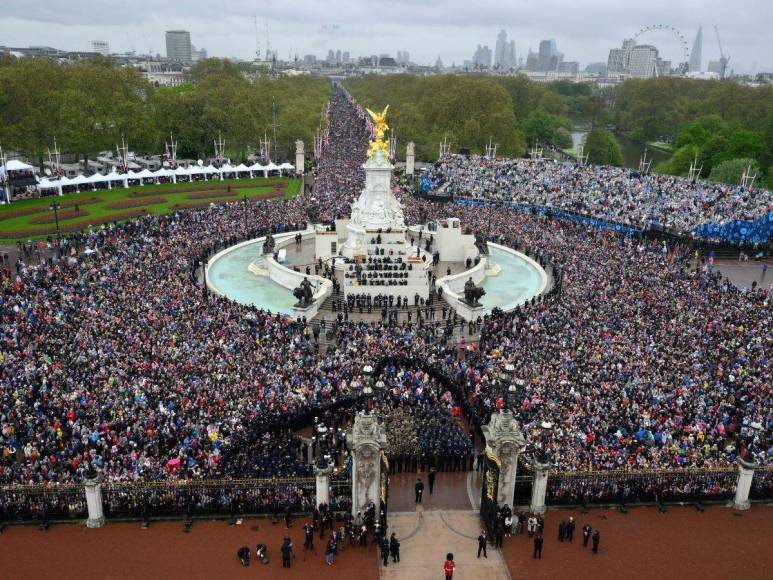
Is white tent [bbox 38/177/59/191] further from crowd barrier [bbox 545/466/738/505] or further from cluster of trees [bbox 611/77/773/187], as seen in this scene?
cluster of trees [bbox 611/77/773/187]

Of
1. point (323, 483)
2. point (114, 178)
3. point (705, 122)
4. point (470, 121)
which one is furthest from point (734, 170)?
point (323, 483)

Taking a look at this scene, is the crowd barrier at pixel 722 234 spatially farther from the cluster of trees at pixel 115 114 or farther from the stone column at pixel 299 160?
the cluster of trees at pixel 115 114

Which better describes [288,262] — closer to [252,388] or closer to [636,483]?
[252,388]

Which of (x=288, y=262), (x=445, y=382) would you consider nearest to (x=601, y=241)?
(x=288, y=262)

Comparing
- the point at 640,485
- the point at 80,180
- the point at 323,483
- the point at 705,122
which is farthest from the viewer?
the point at 705,122

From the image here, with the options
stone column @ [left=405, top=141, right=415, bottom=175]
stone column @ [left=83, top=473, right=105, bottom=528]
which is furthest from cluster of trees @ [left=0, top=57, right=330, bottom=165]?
stone column @ [left=83, top=473, right=105, bottom=528]

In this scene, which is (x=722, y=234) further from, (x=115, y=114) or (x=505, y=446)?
(x=115, y=114)

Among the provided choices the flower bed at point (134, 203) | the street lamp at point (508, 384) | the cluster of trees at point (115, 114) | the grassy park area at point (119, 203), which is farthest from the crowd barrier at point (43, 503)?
the cluster of trees at point (115, 114)
